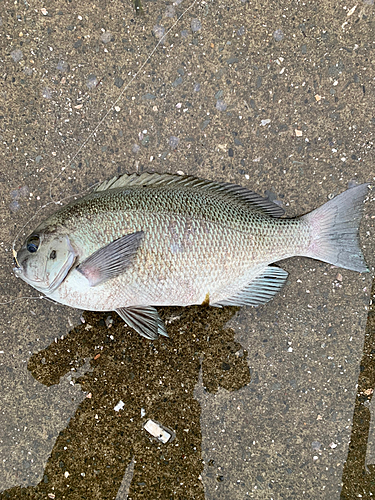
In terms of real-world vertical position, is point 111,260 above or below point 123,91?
below

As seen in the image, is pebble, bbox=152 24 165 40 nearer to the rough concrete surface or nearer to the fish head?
the rough concrete surface

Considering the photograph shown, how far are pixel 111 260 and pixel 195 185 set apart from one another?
68 centimetres

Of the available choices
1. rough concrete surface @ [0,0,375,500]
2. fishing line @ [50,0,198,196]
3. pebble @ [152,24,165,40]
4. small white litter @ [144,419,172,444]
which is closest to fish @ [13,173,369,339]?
rough concrete surface @ [0,0,375,500]

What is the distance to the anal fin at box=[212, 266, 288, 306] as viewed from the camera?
1988 mm

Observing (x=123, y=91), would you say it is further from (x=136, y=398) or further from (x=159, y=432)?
(x=159, y=432)

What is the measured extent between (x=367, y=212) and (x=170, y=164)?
4.35 feet

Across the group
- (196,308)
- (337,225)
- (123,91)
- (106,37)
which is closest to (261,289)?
(196,308)

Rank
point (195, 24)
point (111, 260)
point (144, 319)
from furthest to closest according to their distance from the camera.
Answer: point (195, 24)
point (144, 319)
point (111, 260)

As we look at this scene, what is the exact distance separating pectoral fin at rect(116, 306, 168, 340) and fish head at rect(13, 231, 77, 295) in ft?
1.31

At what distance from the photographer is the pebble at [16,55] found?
2.10m

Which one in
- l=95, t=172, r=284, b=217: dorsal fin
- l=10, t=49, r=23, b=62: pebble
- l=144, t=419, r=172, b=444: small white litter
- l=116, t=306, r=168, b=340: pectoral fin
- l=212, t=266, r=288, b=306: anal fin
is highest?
l=10, t=49, r=23, b=62: pebble

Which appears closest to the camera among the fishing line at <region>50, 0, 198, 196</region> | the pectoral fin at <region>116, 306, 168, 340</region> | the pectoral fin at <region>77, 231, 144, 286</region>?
the pectoral fin at <region>77, 231, 144, 286</region>

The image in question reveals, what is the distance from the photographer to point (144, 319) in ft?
6.35

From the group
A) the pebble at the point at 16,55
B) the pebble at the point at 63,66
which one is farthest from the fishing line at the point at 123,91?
the pebble at the point at 16,55
